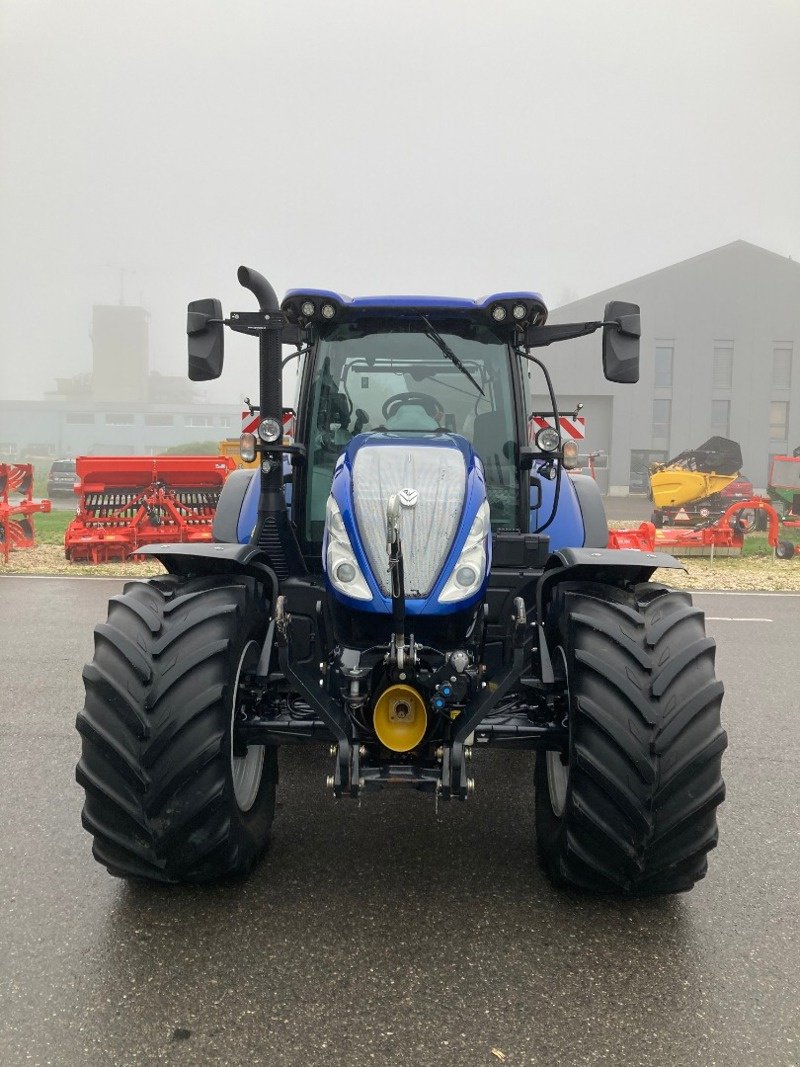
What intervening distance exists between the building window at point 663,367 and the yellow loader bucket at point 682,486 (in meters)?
16.2

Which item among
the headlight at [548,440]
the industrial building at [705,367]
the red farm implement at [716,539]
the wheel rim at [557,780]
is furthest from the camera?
the industrial building at [705,367]

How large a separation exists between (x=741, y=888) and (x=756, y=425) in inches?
1188

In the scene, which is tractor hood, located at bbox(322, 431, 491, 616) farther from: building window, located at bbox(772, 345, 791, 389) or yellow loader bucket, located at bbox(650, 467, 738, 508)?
building window, located at bbox(772, 345, 791, 389)

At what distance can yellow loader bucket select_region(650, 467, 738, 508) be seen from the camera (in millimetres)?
15430

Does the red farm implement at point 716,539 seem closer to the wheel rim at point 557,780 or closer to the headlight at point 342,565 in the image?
the wheel rim at point 557,780

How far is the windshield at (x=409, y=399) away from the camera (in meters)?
3.66

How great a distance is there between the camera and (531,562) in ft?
11.7

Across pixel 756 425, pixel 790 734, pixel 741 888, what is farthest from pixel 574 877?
pixel 756 425

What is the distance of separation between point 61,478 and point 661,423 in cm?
2031

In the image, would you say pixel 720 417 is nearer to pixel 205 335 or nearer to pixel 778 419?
pixel 778 419

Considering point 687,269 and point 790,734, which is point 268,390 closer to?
point 790,734

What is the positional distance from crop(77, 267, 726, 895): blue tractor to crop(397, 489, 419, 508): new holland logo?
0.7 inches

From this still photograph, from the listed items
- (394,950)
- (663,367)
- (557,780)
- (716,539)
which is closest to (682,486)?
(716,539)

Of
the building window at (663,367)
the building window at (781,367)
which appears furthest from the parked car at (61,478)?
the building window at (781,367)
